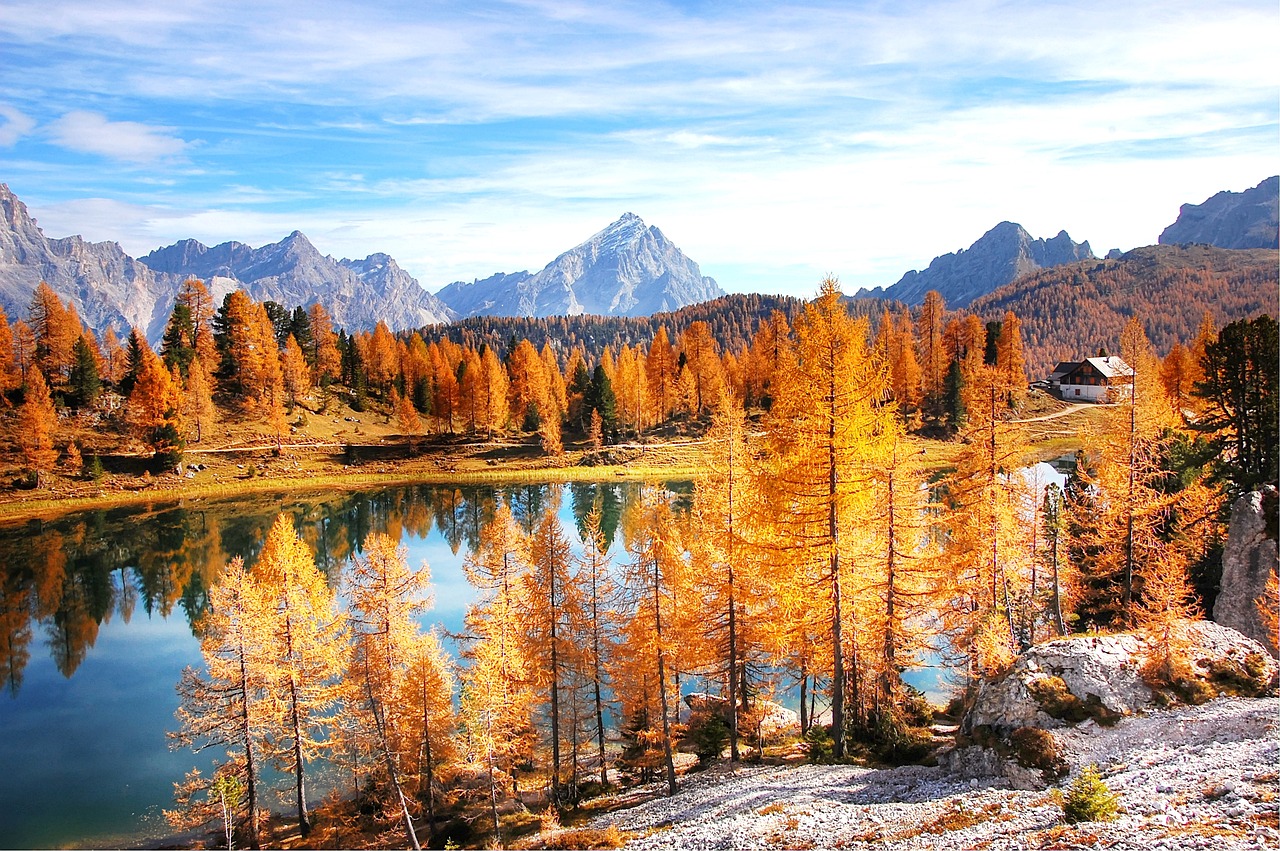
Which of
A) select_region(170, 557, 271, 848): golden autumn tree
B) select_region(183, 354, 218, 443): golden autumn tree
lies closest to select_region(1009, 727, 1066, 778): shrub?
select_region(170, 557, 271, 848): golden autumn tree

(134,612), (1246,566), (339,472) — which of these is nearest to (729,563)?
(1246,566)

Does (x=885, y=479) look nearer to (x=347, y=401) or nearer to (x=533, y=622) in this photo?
(x=533, y=622)

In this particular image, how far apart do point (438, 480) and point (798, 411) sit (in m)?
75.2

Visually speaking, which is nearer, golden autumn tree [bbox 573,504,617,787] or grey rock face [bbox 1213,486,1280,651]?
golden autumn tree [bbox 573,504,617,787]

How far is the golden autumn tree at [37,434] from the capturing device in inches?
2872

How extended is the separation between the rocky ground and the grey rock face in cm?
1221

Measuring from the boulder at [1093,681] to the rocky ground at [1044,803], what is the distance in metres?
0.58

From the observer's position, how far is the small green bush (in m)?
11.5

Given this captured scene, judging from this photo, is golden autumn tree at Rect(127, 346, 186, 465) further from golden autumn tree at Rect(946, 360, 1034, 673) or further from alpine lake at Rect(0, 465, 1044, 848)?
golden autumn tree at Rect(946, 360, 1034, 673)

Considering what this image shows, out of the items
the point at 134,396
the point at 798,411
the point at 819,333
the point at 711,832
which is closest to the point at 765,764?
the point at 711,832

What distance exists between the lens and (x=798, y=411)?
64.1 ft

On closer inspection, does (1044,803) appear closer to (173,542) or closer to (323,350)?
(173,542)

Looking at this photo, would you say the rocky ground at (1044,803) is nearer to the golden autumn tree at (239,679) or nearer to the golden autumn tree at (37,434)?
the golden autumn tree at (239,679)

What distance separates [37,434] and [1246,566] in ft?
332
